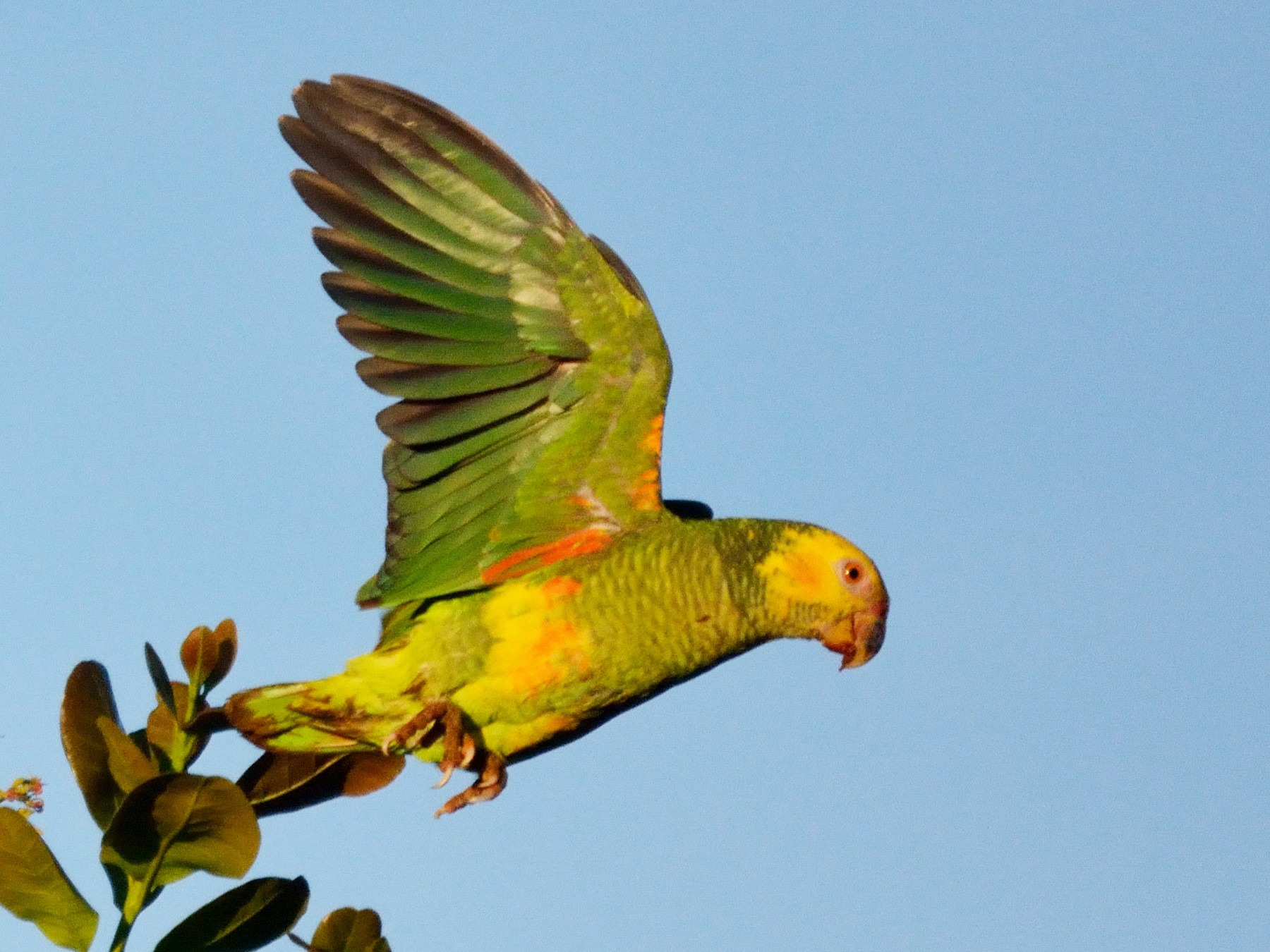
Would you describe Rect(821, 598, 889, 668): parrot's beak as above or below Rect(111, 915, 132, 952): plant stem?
above

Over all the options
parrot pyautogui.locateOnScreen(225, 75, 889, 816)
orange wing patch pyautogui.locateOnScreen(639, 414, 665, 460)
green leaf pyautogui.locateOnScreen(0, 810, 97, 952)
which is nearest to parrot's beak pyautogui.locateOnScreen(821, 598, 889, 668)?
parrot pyautogui.locateOnScreen(225, 75, 889, 816)

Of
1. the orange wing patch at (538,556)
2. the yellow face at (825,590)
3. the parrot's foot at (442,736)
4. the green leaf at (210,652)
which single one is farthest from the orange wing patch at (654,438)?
the green leaf at (210,652)

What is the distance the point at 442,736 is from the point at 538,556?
0.66m

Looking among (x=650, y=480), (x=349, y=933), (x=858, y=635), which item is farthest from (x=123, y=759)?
(x=858, y=635)

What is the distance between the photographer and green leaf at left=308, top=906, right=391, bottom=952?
337 cm

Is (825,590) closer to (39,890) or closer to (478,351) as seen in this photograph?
(478,351)

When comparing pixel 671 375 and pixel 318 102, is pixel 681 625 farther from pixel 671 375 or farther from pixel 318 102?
pixel 318 102

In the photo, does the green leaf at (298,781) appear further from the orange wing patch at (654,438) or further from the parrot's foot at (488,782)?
the orange wing patch at (654,438)

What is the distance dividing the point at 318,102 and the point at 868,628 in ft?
8.39

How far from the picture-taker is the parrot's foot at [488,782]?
4754 millimetres

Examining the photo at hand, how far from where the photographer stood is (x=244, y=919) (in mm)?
3137

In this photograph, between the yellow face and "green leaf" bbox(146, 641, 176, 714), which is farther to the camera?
the yellow face

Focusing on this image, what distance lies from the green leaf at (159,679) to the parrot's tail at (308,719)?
77 cm

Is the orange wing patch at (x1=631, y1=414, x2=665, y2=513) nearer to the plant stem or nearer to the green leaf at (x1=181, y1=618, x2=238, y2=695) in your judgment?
the green leaf at (x1=181, y1=618, x2=238, y2=695)
